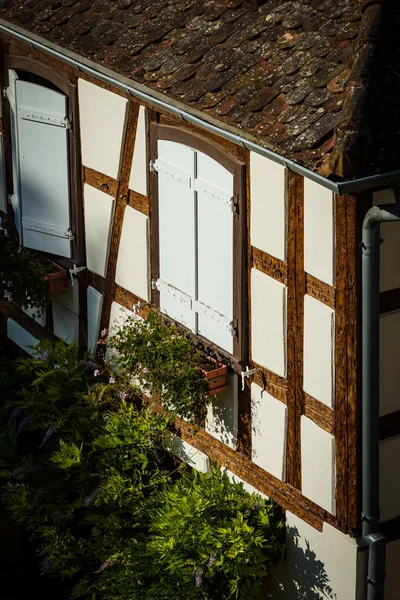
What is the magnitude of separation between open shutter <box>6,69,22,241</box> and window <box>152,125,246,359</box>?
1.84 metres

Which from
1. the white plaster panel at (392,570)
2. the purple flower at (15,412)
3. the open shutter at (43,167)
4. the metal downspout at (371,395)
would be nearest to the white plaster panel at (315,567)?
the metal downspout at (371,395)

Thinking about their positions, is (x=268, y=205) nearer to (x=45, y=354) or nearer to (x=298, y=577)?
(x=298, y=577)

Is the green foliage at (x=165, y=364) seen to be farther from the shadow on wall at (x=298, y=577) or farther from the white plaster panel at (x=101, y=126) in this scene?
the white plaster panel at (x=101, y=126)

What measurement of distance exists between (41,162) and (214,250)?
7.34ft

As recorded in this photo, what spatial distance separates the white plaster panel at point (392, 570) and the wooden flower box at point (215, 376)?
1397 mm

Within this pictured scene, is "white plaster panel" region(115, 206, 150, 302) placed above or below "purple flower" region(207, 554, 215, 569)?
above

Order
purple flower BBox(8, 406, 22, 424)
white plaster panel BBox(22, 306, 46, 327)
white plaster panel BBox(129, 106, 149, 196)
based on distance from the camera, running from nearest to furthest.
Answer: white plaster panel BBox(129, 106, 149, 196)
purple flower BBox(8, 406, 22, 424)
white plaster panel BBox(22, 306, 46, 327)

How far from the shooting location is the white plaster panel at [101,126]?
27.1 ft

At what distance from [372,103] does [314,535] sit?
8.65 ft

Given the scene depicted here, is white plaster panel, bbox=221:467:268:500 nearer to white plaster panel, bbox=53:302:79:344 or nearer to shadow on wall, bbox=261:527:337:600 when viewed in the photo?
Result: shadow on wall, bbox=261:527:337:600

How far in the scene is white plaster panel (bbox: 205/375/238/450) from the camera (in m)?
7.65

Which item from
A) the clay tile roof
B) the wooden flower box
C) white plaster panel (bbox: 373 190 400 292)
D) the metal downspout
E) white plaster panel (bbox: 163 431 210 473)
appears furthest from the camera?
white plaster panel (bbox: 163 431 210 473)

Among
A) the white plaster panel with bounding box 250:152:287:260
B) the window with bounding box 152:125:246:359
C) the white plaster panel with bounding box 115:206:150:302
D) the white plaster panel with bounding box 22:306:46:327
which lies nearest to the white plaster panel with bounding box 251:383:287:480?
the window with bounding box 152:125:246:359

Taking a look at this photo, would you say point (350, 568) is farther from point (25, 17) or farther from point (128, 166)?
point (25, 17)
